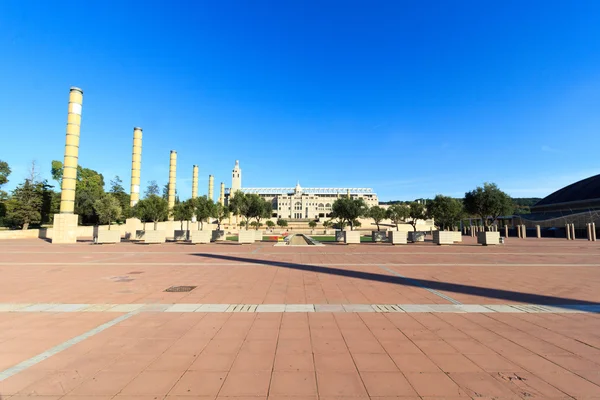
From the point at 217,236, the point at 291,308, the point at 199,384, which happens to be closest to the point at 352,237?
the point at 217,236

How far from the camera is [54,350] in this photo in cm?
421

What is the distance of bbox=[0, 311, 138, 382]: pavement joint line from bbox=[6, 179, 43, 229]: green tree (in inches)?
1667

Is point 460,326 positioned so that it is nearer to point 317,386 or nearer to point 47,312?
point 317,386

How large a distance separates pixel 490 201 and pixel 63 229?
40391mm

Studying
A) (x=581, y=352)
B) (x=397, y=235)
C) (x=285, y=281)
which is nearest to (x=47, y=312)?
(x=285, y=281)

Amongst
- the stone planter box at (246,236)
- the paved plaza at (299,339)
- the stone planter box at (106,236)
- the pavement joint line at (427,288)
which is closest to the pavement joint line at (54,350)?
the paved plaza at (299,339)

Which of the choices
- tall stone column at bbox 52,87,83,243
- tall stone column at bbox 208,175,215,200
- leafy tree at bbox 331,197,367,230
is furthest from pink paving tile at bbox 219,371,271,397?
A: tall stone column at bbox 208,175,215,200

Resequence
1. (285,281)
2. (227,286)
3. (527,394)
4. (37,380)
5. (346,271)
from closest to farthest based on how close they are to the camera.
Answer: (527,394), (37,380), (227,286), (285,281), (346,271)

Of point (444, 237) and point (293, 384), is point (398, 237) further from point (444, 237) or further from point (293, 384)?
point (293, 384)

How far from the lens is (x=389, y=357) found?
3982 millimetres

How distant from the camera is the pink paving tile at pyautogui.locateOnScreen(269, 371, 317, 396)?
10.2 ft

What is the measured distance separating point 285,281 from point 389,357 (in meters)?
5.48

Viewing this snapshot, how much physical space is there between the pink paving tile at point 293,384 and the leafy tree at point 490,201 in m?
30.3

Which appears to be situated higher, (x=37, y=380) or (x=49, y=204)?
(x=49, y=204)
